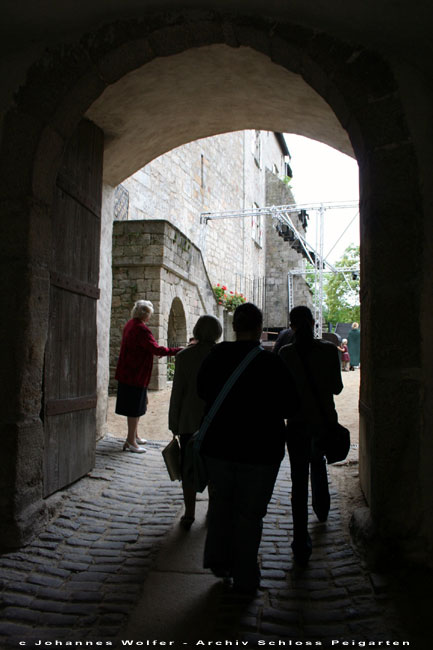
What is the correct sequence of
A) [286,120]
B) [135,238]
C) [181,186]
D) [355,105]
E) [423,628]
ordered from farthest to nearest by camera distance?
[181,186] < [135,238] < [286,120] < [355,105] < [423,628]

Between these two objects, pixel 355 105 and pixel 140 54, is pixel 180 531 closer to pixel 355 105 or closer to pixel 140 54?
pixel 355 105

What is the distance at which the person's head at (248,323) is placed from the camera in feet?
8.05

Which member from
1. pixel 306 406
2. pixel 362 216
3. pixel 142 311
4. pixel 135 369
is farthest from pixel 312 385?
pixel 142 311

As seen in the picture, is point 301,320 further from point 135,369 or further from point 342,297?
point 342,297

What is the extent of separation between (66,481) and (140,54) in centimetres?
310

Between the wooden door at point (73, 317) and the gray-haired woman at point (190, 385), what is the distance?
0.97 metres

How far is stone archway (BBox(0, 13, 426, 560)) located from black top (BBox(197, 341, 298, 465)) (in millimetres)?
638

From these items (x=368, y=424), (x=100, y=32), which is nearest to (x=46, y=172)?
(x=100, y=32)

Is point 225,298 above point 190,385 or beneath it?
above

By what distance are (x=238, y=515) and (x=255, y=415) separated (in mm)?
483

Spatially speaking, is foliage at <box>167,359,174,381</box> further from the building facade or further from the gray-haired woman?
the gray-haired woman

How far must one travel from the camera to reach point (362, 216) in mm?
3027

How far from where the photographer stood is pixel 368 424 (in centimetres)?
295

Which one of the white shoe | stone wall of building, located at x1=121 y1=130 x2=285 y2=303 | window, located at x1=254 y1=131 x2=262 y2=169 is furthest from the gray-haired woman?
window, located at x1=254 y1=131 x2=262 y2=169
